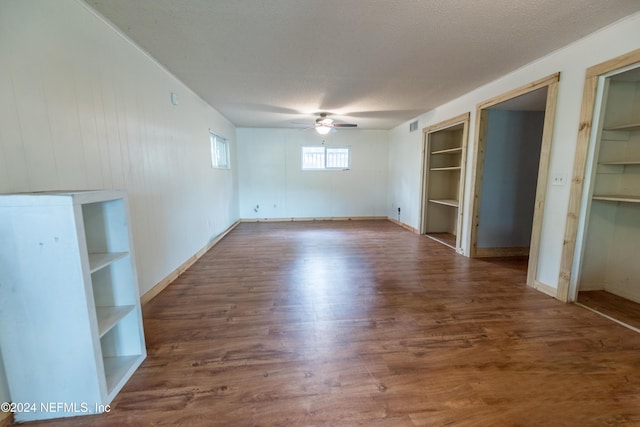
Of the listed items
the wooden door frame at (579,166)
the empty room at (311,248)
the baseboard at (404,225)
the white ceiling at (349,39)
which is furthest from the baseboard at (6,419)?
the baseboard at (404,225)

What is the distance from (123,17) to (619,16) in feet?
12.8

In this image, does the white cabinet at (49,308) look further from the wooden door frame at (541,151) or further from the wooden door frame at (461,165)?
the wooden door frame at (461,165)

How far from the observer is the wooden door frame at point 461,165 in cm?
392

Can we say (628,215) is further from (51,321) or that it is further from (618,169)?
(51,321)

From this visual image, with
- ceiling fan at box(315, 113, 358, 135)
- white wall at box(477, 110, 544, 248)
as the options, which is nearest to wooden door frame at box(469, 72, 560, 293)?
white wall at box(477, 110, 544, 248)

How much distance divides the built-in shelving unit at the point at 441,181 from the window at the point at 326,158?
240 centimetres

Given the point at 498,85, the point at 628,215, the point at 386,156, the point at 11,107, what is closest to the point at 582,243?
the point at 628,215

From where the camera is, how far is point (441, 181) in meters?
5.53

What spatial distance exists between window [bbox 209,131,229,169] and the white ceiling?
137cm

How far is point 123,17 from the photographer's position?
1960 mm

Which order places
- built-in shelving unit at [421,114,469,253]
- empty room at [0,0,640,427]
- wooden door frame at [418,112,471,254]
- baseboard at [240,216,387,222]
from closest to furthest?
empty room at [0,0,640,427] → wooden door frame at [418,112,471,254] → built-in shelving unit at [421,114,469,253] → baseboard at [240,216,387,222]

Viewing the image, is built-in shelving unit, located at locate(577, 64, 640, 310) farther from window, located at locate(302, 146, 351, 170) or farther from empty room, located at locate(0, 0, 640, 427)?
window, located at locate(302, 146, 351, 170)

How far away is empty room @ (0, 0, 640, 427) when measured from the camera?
50.3 inches

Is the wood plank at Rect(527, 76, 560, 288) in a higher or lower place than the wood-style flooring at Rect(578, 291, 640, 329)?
higher
